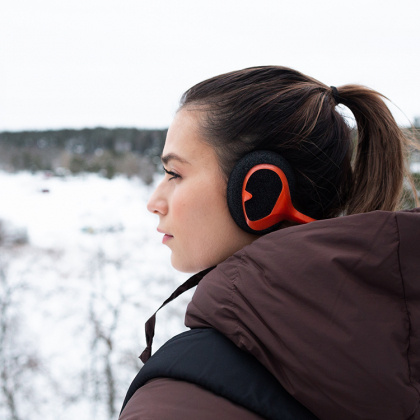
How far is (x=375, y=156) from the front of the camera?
0.69 metres

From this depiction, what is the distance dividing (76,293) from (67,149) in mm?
4383

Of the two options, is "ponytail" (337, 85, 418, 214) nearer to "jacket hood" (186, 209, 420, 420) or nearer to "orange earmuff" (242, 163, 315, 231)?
"orange earmuff" (242, 163, 315, 231)

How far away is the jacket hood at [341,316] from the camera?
395mm

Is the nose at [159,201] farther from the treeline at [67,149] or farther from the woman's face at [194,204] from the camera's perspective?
the treeline at [67,149]

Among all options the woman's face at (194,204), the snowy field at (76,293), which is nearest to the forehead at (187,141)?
the woman's face at (194,204)

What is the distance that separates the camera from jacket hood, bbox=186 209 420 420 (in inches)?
15.5

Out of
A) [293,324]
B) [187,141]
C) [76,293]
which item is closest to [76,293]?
[76,293]

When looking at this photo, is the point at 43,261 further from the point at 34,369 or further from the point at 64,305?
the point at 34,369

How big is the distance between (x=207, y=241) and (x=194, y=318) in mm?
143

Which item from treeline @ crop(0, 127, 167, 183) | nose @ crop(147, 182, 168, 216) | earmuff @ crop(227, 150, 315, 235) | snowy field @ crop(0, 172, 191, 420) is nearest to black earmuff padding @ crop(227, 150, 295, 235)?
earmuff @ crop(227, 150, 315, 235)

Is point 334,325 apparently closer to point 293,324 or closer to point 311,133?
point 293,324

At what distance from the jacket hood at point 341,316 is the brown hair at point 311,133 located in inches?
7.6

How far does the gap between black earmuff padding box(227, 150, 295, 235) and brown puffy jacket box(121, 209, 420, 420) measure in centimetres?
13

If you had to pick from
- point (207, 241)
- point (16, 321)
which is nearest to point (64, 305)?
point (16, 321)
